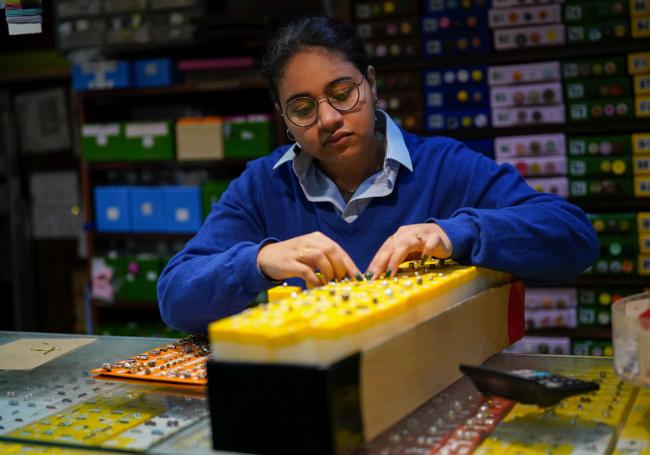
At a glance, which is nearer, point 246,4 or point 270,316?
point 270,316

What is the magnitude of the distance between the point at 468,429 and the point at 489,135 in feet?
9.91

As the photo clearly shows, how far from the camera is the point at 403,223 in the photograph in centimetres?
208

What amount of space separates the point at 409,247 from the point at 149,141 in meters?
3.30

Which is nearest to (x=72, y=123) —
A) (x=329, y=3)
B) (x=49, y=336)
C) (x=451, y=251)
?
(x=329, y=3)

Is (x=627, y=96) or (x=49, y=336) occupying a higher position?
(x=627, y=96)

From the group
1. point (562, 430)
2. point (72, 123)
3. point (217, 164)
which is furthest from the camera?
point (72, 123)

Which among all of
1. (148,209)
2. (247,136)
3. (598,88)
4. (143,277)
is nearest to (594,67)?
(598,88)

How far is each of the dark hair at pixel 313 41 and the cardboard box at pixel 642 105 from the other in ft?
Answer: 7.26

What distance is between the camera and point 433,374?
1330mm

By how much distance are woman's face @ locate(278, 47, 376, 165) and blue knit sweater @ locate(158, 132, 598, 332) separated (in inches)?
6.9

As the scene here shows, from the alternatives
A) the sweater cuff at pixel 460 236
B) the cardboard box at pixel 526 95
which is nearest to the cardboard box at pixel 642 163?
the cardboard box at pixel 526 95

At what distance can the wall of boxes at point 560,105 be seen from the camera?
12.7ft

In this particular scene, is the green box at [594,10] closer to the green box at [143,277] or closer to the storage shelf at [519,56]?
the storage shelf at [519,56]

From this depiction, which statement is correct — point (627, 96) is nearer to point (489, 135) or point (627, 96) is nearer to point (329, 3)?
point (489, 135)
